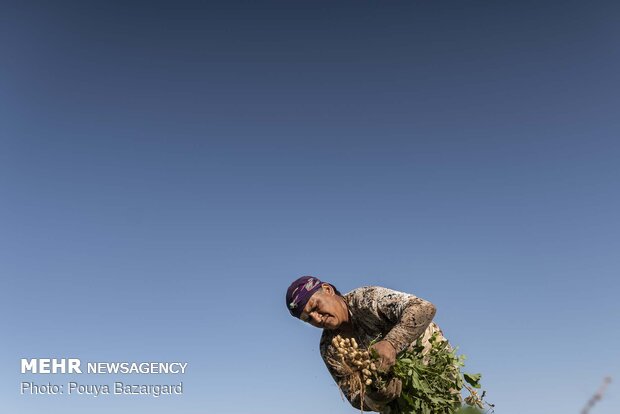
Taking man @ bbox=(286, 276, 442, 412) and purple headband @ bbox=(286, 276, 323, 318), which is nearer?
man @ bbox=(286, 276, 442, 412)

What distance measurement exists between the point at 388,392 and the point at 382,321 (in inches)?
39.8

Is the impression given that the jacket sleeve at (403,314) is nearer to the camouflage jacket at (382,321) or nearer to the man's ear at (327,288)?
the camouflage jacket at (382,321)

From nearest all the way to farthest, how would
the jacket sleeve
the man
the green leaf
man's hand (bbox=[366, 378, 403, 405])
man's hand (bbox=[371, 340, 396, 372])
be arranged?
man's hand (bbox=[371, 340, 396, 372])
man's hand (bbox=[366, 378, 403, 405])
the jacket sleeve
the man
the green leaf

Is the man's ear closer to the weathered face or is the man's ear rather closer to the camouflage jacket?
the weathered face

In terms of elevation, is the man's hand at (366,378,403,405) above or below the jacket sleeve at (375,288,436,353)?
below

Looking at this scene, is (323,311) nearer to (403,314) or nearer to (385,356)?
(403,314)

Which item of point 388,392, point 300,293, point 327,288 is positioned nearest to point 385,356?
point 388,392

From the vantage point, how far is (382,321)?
6.78m

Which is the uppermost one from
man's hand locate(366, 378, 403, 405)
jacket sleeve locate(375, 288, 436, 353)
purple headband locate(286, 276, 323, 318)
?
purple headband locate(286, 276, 323, 318)

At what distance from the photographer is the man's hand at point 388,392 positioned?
588 centimetres

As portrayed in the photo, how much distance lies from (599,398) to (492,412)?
5743 millimetres

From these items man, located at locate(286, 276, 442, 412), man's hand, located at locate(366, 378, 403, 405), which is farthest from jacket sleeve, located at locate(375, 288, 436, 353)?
man's hand, located at locate(366, 378, 403, 405)

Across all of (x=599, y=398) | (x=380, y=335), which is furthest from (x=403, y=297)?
(x=599, y=398)

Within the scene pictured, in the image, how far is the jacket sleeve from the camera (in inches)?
236
